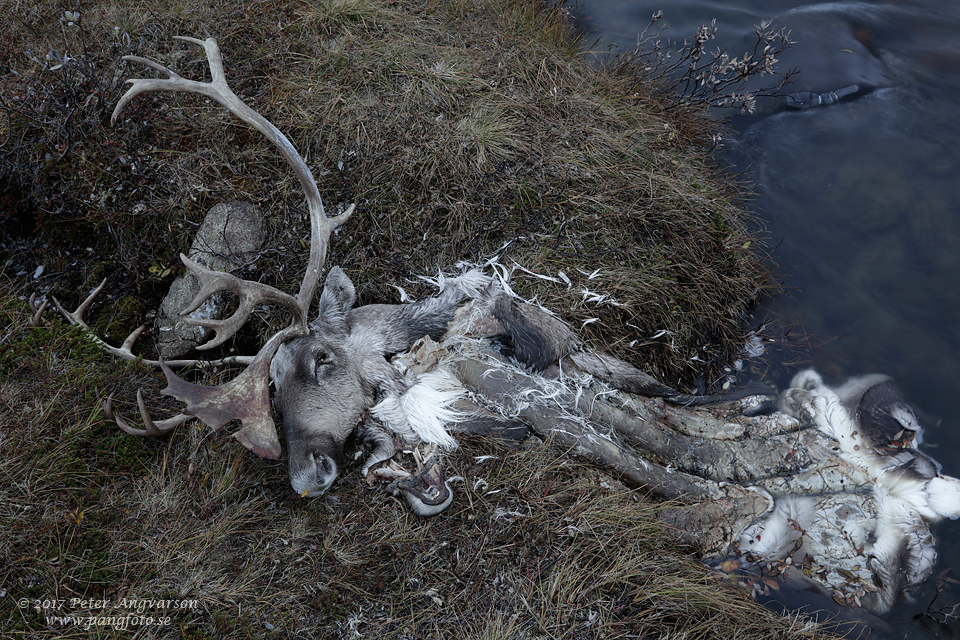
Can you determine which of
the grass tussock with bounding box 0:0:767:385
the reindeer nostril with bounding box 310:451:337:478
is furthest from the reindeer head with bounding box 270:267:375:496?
the grass tussock with bounding box 0:0:767:385

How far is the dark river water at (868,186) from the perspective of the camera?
4.73 meters

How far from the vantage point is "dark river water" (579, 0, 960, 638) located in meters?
4.73

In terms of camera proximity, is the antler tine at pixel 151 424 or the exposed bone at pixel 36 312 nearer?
the antler tine at pixel 151 424

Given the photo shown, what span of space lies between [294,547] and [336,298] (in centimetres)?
155

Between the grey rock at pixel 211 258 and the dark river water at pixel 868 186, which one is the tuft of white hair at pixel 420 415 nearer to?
the grey rock at pixel 211 258

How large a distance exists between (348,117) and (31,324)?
281 cm

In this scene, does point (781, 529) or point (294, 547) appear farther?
point (781, 529)

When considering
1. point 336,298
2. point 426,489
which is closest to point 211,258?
point 336,298

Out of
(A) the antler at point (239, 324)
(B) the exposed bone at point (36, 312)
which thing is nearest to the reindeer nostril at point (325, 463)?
(A) the antler at point (239, 324)

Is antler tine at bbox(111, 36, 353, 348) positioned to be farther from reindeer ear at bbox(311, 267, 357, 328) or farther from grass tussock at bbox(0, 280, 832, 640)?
grass tussock at bbox(0, 280, 832, 640)

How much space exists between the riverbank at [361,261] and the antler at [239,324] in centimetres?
51

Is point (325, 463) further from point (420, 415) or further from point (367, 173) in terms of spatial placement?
point (367, 173)

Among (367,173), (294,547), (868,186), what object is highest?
(868,186)

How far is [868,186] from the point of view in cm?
570
